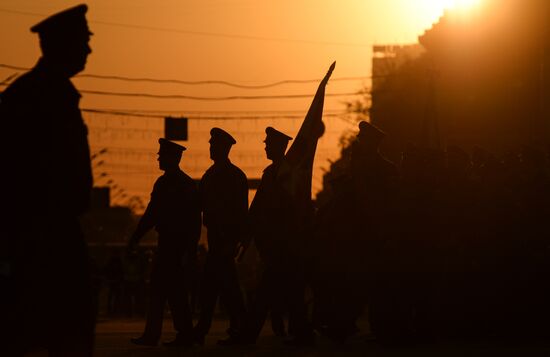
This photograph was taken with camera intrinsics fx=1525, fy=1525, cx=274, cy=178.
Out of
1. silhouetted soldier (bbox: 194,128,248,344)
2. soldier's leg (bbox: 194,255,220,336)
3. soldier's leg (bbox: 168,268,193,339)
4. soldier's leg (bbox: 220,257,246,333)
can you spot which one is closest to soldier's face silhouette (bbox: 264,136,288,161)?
silhouetted soldier (bbox: 194,128,248,344)

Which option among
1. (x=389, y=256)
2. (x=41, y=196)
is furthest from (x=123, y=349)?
(x=41, y=196)

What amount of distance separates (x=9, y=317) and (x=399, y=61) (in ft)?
389

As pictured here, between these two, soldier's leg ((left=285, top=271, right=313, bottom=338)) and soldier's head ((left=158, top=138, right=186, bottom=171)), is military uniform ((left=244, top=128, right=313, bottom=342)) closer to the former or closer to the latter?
soldier's leg ((left=285, top=271, right=313, bottom=338))

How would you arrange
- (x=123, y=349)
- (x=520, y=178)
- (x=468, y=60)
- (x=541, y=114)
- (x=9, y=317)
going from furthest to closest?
(x=468, y=60)
(x=541, y=114)
(x=520, y=178)
(x=123, y=349)
(x=9, y=317)

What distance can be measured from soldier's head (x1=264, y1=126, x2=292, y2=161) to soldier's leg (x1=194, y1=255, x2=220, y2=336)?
122 centimetres

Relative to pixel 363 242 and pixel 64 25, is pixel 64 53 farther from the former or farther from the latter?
pixel 363 242

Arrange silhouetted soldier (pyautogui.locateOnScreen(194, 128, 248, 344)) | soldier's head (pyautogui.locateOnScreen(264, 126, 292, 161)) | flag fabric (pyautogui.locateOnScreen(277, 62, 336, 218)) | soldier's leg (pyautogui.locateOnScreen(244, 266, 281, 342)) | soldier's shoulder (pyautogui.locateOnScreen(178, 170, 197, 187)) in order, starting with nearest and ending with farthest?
soldier's leg (pyautogui.locateOnScreen(244, 266, 281, 342)) < silhouetted soldier (pyautogui.locateOnScreen(194, 128, 248, 344)) < flag fabric (pyautogui.locateOnScreen(277, 62, 336, 218)) < soldier's shoulder (pyautogui.locateOnScreen(178, 170, 197, 187)) < soldier's head (pyautogui.locateOnScreen(264, 126, 292, 161))

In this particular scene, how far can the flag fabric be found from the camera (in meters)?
14.6

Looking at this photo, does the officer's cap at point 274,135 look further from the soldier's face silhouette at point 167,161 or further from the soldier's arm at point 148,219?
the soldier's arm at point 148,219

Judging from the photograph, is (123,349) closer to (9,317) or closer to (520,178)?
(520,178)

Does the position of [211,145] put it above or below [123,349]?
above

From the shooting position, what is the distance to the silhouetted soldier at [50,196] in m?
7.05

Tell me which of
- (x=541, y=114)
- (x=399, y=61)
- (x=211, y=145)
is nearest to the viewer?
(x=211, y=145)

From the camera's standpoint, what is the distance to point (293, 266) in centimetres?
1447
